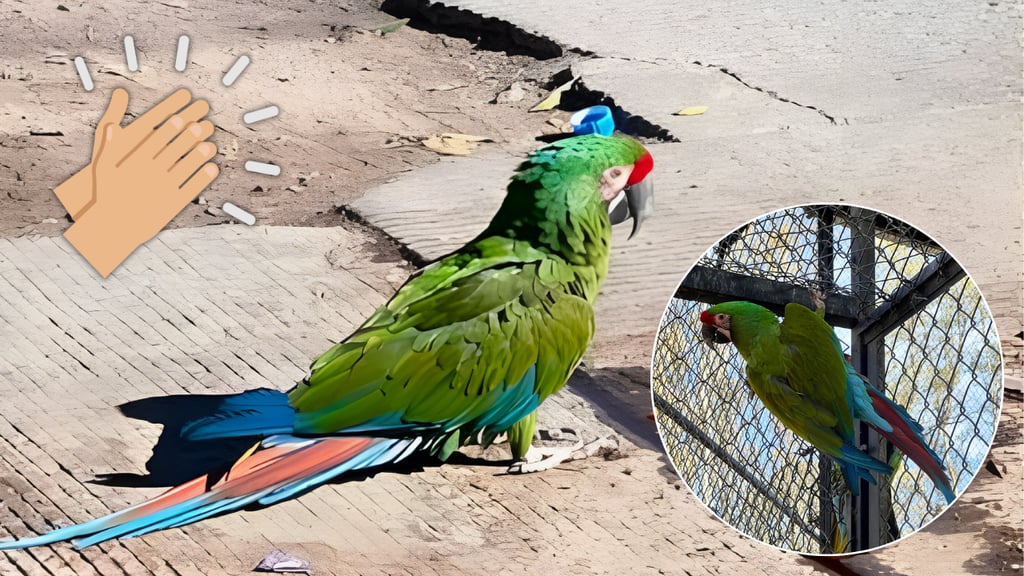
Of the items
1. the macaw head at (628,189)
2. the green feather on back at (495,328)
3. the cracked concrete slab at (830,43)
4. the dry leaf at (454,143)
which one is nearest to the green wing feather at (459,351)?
the green feather on back at (495,328)

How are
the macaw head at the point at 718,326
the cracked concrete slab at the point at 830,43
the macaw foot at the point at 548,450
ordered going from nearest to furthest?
the macaw head at the point at 718,326 < the macaw foot at the point at 548,450 < the cracked concrete slab at the point at 830,43

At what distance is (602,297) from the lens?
625 centimetres

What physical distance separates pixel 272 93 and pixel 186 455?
404cm

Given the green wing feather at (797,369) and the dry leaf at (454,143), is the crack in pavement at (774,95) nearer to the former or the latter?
the dry leaf at (454,143)

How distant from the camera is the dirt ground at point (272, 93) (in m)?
7.31

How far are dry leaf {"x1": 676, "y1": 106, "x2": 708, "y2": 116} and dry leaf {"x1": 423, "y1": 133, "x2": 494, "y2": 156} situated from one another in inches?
41.8

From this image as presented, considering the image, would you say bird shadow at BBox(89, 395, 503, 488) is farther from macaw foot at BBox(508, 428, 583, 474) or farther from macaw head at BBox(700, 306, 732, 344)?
macaw head at BBox(700, 306, 732, 344)

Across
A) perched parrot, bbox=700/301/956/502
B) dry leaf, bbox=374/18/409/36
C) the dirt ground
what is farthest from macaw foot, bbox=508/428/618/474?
dry leaf, bbox=374/18/409/36

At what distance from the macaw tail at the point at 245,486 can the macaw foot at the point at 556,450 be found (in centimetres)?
51

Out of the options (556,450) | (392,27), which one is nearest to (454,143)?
(392,27)

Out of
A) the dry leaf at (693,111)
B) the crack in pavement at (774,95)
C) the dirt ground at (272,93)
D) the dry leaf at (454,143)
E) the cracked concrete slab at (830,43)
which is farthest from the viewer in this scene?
the cracked concrete slab at (830,43)

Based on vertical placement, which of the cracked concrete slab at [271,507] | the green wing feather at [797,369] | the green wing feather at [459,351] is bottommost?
the cracked concrete slab at [271,507]

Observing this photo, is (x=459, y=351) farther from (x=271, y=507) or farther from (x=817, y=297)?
(x=817, y=297)

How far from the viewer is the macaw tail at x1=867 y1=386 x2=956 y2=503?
11.6ft
